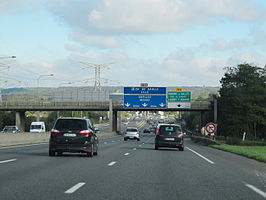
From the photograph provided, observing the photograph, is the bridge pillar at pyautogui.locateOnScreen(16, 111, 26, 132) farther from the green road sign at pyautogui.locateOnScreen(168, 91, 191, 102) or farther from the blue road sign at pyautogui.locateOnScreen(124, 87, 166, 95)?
the green road sign at pyautogui.locateOnScreen(168, 91, 191, 102)

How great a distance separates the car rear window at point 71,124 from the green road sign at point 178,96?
5013 cm

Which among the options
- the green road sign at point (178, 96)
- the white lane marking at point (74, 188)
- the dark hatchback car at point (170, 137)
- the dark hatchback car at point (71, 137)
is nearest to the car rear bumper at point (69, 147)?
the dark hatchback car at point (71, 137)

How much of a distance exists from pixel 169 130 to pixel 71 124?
11.4 meters

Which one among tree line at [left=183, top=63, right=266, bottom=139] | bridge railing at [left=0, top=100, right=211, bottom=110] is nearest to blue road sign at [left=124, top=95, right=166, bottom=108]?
bridge railing at [left=0, top=100, right=211, bottom=110]

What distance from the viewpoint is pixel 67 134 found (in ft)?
71.8

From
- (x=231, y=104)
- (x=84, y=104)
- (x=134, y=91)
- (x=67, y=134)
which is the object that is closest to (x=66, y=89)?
(x=84, y=104)

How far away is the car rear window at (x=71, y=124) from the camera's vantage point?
72.3ft

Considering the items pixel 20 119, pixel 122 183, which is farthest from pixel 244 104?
pixel 122 183

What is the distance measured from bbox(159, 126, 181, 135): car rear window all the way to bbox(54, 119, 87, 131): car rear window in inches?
427

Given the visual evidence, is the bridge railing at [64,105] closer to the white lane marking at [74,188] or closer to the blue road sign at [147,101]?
the blue road sign at [147,101]

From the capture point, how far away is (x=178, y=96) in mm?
72125

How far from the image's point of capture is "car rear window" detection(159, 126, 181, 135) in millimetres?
32209

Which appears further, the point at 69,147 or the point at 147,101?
the point at 147,101

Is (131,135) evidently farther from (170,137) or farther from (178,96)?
(170,137)
